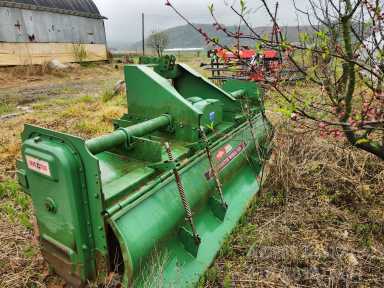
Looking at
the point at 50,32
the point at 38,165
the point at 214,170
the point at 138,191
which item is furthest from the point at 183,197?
the point at 50,32

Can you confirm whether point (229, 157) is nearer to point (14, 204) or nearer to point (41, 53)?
point (14, 204)

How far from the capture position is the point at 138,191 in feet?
7.72

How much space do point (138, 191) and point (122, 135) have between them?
553 millimetres

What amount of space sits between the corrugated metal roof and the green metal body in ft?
55.3

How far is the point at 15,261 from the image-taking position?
8.77 ft

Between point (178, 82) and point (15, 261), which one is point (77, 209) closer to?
point (15, 261)

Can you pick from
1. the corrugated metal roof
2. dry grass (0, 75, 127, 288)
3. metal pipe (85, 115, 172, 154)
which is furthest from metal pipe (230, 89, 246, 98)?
the corrugated metal roof

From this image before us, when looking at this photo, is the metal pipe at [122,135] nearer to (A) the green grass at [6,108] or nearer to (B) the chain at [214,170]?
(B) the chain at [214,170]

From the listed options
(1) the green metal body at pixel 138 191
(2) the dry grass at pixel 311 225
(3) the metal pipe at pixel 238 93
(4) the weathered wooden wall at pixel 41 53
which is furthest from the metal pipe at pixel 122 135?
(4) the weathered wooden wall at pixel 41 53

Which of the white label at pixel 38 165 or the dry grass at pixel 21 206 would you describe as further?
the dry grass at pixel 21 206

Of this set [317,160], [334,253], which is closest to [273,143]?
[317,160]

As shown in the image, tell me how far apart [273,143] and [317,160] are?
0.61 meters

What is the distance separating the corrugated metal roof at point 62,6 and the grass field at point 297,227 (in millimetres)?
15133

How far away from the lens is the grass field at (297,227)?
2512 millimetres
